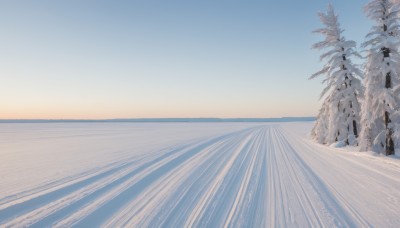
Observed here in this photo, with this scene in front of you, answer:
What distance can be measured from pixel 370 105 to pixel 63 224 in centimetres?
1773

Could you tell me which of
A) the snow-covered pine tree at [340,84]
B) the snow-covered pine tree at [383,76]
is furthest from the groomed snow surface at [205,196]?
the snow-covered pine tree at [340,84]

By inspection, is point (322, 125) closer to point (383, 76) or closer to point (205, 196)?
point (383, 76)

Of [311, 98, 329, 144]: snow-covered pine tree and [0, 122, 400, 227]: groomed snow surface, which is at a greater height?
[311, 98, 329, 144]: snow-covered pine tree

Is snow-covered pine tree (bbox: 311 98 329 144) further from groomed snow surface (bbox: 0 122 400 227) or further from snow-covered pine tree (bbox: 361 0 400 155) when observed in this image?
groomed snow surface (bbox: 0 122 400 227)

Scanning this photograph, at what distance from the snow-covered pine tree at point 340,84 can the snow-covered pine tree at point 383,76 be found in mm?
5902

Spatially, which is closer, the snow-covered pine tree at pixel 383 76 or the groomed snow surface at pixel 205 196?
the groomed snow surface at pixel 205 196

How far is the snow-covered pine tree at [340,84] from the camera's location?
22453 millimetres

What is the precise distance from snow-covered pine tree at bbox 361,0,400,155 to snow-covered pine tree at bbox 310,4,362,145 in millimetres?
5902

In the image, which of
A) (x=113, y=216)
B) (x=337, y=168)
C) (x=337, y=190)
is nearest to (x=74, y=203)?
(x=113, y=216)

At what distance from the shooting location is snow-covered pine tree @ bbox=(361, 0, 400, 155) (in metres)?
15.5

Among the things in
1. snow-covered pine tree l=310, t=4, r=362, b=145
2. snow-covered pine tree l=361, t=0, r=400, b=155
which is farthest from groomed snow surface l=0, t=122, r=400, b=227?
snow-covered pine tree l=310, t=4, r=362, b=145

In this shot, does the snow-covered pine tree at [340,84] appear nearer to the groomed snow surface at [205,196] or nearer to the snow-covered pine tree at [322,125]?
the snow-covered pine tree at [322,125]

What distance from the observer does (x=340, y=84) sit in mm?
23000

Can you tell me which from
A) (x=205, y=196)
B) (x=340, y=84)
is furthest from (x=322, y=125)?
(x=205, y=196)
